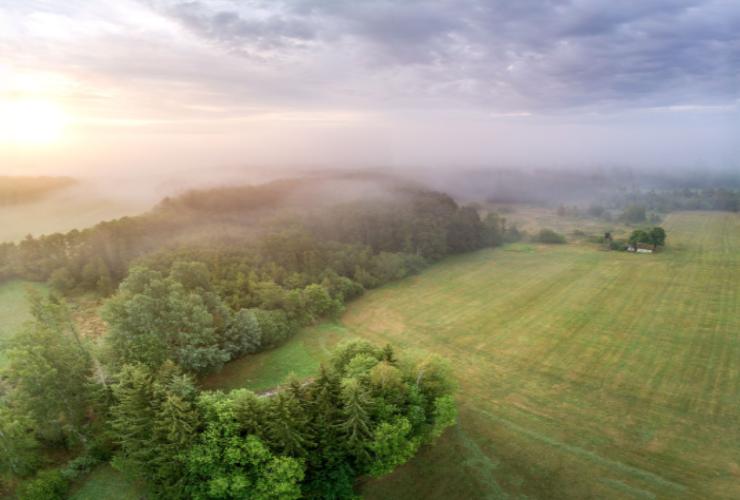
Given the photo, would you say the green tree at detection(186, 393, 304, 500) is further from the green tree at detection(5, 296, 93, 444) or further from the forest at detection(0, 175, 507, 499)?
the green tree at detection(5, 296, 93, 444)

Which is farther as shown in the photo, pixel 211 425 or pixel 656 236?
pixel 656 236

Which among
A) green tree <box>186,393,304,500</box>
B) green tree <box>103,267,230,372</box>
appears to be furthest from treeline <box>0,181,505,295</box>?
green tree <box>186,393,304,500</box>

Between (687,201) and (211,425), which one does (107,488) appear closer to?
(211,425)

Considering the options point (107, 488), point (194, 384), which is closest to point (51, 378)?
point (107, 488)

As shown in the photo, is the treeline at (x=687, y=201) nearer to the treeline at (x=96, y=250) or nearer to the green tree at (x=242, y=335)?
the green tree at (x=242, y=335)

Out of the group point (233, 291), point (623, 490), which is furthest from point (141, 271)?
point (623, 490)

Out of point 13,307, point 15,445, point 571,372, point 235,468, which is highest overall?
point 235,468
